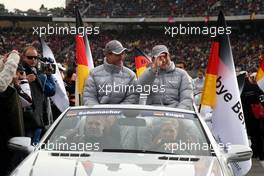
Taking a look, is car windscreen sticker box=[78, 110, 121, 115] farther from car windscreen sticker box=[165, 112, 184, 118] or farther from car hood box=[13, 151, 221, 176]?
car hood box=[13, 151, 221, 176]

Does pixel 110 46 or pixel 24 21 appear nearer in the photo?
pixel 110 46

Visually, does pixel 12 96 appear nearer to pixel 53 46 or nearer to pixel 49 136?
pixel 49 136

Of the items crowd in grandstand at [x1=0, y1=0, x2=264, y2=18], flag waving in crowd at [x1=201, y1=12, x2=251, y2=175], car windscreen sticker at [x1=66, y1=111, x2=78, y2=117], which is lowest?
crowd in grandstand at [x1=0, y1=0, x2=264, y2=18]

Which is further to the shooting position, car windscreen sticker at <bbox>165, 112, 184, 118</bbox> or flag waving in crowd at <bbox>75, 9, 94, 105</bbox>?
flag waving in crowd at <bbox>75, 9, 94, 105</bbox>

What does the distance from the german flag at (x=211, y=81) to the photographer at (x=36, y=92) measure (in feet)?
7.49

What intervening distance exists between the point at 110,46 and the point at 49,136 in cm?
215

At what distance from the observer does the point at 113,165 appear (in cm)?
459

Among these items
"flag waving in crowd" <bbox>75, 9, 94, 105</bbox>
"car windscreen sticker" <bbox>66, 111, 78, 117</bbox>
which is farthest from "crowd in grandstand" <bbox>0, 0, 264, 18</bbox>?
"car windscreen sticker" <bbox>66, 111, 78, 117</bbox>

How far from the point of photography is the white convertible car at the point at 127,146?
14.9ft

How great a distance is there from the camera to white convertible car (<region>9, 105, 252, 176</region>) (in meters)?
4.54

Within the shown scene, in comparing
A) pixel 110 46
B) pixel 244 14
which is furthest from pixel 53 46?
pixel 110 46

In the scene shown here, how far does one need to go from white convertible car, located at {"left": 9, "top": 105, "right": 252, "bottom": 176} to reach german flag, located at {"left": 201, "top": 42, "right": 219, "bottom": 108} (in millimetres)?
3154

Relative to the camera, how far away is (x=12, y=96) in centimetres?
637

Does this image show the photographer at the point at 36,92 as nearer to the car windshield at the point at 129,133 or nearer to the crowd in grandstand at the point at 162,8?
the car windshield at the point at 129,133
